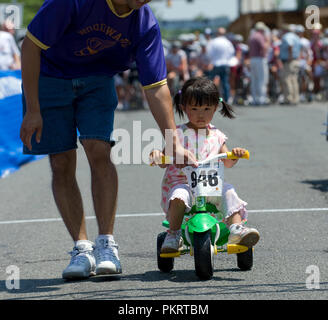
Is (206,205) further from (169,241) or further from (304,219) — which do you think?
(304,219)

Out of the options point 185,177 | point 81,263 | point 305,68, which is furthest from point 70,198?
point 305,68

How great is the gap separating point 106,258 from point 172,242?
408 mm

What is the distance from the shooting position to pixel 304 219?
7523mm

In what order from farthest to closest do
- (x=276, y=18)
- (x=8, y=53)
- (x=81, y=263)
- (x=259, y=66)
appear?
1. (x=276, y=18)
2. (x=259, y=66)
3. (x=8, y=53)
4. (x=81, y=263)

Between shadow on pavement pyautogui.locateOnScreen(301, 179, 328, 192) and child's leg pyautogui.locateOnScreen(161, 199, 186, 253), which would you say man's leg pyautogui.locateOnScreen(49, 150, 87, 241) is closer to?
child's leg pyautogui.locateOnScreen(161, 199, 186, 253)

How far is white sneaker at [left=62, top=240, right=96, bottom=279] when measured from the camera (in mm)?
5324

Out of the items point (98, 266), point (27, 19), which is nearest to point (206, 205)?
point (98, 266)

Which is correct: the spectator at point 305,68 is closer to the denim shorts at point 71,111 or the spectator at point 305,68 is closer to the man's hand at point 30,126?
the denim shorts at point 71,111

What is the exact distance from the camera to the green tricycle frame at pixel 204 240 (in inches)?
202

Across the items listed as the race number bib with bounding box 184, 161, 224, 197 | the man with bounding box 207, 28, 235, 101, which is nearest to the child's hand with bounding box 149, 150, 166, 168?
the race number bib with bounding box 184, 161, 224, 197

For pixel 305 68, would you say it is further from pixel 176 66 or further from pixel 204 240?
pixel 204 240

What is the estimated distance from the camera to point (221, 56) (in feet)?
75.0

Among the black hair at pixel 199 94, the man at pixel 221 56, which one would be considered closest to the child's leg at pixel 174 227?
the black hair at pixel 199 94

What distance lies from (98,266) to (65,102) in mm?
1007
